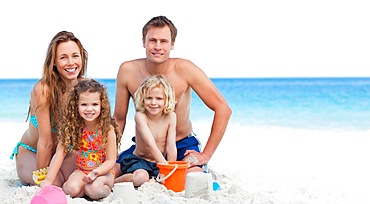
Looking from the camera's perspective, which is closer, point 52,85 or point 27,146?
point 52,85

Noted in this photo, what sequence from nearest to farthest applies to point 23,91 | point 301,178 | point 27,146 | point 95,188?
point 95,188 → point 27,146 → point 301,178 → point 23,91

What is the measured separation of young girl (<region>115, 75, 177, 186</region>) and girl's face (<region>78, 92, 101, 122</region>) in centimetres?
43

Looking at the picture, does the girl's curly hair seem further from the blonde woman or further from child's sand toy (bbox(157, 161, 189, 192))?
child's sand toy (bbox(157, 161, 189, 192))

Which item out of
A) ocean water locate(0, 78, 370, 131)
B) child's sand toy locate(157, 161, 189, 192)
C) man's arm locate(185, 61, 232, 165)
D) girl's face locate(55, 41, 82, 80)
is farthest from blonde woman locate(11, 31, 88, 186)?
ocean water locate(0, 78, 370, 131)

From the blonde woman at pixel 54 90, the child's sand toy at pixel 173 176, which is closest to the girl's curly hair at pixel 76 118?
the blonde woman at pixel 54 90

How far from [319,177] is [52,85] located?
2.51m

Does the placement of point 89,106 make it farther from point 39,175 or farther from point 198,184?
point 198,184

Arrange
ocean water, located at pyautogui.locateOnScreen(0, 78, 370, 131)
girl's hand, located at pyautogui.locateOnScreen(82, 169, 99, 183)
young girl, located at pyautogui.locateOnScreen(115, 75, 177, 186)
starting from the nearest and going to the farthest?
girl's hand, located at pyautogui.locateOnScreen(82, 169, 99, 183), young girl, located at pyautogui.locateOnScreen(115, 75, 177, 186), ocean water, located at pyautogui.locateOnScreen(0, 78, 370, 131)

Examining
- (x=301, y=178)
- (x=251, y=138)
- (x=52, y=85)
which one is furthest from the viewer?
(x=251, y=138)

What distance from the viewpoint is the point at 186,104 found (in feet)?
15.1

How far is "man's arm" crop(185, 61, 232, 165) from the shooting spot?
446 cm

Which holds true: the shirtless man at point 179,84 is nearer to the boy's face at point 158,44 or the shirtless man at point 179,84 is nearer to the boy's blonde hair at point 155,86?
the boy's face at point 158,44

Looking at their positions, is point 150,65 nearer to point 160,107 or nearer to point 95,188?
point 160,107

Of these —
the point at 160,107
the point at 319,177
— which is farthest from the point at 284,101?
the point at 160,107
